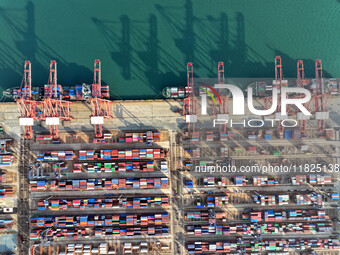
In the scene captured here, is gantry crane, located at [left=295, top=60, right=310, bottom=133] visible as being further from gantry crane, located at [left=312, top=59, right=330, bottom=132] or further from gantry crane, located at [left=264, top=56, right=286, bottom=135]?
gantry crane, located at [left=264, top=56, right=286, bottom=135]

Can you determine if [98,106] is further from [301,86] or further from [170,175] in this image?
[301,86]

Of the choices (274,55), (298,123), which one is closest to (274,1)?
(274,55)

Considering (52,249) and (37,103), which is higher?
(37,103)

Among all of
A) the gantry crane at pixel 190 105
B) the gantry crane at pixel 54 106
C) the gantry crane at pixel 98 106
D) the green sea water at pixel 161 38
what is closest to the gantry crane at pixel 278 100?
the green sea water at pixel 161 38

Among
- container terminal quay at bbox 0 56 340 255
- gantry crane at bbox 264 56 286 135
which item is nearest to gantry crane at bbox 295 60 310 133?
container terminal quay at bbox 0 56 340 255

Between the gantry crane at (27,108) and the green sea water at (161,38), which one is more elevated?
the green sea water at (161,38)

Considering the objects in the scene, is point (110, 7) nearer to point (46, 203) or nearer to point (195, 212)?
point (46, 203)

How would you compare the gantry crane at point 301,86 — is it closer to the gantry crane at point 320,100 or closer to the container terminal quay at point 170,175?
the container terminal quay at point 170,175

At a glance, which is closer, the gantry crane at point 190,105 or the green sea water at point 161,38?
the gantry crane at point 190,105
